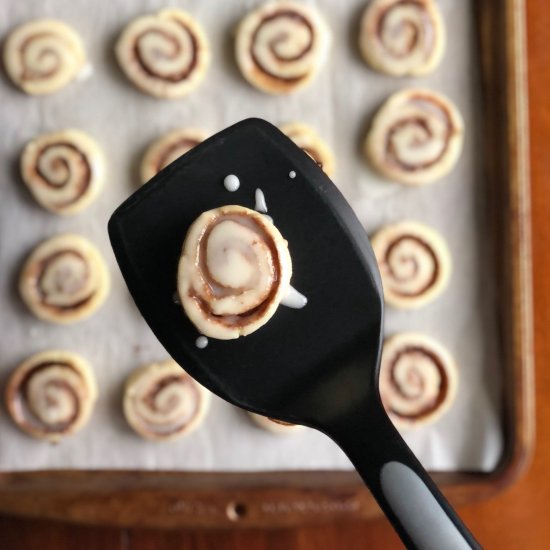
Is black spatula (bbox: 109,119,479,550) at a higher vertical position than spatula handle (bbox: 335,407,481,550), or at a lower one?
higher

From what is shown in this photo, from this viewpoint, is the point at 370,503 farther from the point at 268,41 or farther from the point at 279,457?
the point at 268,41

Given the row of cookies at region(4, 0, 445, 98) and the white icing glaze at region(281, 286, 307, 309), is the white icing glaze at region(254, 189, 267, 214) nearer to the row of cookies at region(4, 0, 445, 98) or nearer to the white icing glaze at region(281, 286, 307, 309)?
the white icing glaze at region(281, 286, 307, 309)

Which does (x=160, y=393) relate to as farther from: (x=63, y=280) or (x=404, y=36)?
(x=404, y=36)

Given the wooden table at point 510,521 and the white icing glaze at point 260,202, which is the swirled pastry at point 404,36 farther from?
the white icing glaze at point 260,202

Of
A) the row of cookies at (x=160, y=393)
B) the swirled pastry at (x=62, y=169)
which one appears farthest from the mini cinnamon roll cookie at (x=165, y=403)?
the swirled pastry at (x=62, y=169)

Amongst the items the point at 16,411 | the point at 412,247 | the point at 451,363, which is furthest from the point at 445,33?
the point at 16,411

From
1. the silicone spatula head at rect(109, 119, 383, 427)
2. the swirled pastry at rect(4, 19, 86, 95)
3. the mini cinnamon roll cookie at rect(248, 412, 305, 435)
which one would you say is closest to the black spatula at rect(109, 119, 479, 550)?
the silicone spatula head at rect(109, 119, 383, 427)

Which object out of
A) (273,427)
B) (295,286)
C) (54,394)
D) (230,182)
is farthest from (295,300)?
(54,394)
